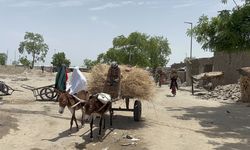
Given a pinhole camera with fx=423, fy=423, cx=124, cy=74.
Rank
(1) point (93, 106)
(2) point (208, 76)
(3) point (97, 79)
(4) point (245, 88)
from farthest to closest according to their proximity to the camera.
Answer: (2) point (208, 76), (4) point (245, 88), (3) point (97, 79), (1) point (93, 106)

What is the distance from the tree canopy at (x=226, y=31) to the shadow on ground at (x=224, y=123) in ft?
9.47

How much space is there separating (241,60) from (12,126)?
70.3 ft

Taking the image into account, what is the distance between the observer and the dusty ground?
34.9 feet

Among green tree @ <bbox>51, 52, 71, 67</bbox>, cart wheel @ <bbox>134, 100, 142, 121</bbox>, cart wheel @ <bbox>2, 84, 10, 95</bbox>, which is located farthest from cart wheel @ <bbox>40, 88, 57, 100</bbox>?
green tree @ <bbox>51, 52, 71, 67</bbox>

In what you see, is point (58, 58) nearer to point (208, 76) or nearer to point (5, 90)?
point (208, 76)

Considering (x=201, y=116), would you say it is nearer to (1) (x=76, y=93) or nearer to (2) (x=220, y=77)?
(1) (x=76, y=93)

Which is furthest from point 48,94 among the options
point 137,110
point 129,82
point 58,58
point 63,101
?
point 58,58

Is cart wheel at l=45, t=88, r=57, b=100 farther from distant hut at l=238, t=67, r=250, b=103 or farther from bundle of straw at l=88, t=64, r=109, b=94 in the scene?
distant hut at l=238, t=67, r=250, b=103

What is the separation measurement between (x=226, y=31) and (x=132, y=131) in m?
7.95

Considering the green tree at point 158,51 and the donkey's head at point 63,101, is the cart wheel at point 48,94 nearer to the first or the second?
the donkey's head at point 63,101

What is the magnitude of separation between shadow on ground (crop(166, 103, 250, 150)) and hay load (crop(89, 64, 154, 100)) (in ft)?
7.06

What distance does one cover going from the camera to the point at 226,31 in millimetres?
18109

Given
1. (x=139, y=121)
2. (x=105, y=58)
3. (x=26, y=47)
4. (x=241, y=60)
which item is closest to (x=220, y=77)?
(x=241, y=60)

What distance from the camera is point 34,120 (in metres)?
13.9
